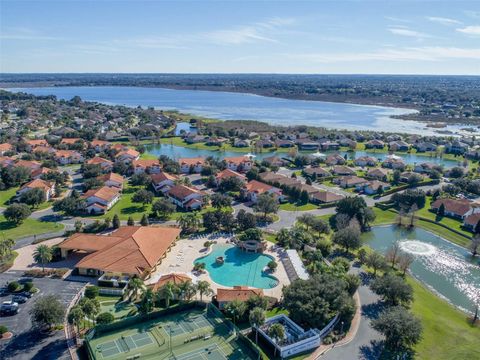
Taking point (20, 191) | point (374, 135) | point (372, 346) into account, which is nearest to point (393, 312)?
point (372, 346)

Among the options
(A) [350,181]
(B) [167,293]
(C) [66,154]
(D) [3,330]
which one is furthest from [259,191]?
(C) [66,154]

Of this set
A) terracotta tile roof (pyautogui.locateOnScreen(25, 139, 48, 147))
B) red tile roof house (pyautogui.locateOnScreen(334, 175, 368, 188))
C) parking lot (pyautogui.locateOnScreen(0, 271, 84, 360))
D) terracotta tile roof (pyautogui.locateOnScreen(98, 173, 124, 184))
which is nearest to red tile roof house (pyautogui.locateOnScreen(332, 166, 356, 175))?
red tile roof house (pyautogui.locateOnScreen(334, 175, 368, 188))

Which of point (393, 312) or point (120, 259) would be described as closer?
point (393, 312)

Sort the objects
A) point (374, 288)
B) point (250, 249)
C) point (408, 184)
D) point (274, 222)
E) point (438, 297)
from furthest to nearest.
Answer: point (408, 184) < point (274, 222) < point (250, 249) < point (438, 297) < point (374, 288)

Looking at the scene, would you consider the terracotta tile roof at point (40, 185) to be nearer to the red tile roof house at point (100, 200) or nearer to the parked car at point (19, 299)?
the red tile roof house at point (100, 200)

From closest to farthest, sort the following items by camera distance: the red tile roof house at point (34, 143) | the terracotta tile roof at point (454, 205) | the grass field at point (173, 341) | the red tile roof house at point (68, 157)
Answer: the grass field at point (173, 341)
the terracotta tile roof at point (454, 205)
the red tile roof house at point (68, 157)
the red tile roof house at point (34, 143)

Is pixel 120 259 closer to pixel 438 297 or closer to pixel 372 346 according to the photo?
pixel 372 346

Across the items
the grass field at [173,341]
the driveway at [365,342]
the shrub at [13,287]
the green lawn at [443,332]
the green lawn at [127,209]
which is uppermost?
the shrub at [13,287]

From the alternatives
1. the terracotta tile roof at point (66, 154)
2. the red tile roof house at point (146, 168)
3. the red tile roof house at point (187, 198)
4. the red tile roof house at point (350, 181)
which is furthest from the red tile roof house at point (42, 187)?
the red tile roof house at point (350, 181)
